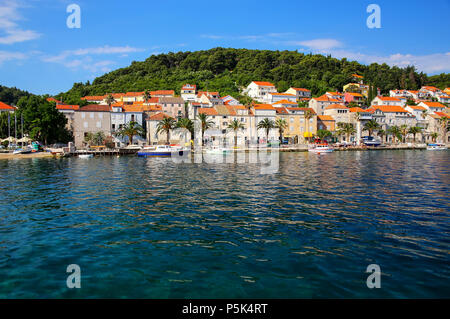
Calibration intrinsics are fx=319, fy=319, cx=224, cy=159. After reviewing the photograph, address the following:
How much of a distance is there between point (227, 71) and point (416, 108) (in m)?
87.8

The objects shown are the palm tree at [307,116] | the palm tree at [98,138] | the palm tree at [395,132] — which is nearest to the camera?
the palm tree at [98,138]

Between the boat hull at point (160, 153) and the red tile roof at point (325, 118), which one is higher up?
the red tile roof at point (325, 118)

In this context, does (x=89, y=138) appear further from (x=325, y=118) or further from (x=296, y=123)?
(x=325, y=118)

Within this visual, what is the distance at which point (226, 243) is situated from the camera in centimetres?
1205

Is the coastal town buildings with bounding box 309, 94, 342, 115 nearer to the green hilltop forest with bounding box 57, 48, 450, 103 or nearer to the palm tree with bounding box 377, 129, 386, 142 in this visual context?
the palm tree with bounding box 377, 129, 386, 142

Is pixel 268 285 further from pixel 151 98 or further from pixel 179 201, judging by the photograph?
pixel 151 98

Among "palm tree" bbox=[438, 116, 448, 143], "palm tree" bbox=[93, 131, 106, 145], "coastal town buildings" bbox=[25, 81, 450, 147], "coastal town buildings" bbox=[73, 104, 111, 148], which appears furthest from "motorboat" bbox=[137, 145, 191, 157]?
"palm tree" bbox=[438, 116, 448, 143]

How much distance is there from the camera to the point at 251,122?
88.1 m

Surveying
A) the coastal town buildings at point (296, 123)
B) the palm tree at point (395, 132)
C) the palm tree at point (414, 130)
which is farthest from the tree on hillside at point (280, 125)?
the palm tree at point (414, 130)

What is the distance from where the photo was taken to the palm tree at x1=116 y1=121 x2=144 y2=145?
79438 millimetres

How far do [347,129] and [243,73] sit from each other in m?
73.6

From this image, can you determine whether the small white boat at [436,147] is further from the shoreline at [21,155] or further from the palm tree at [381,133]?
the shoreline at [21,155]

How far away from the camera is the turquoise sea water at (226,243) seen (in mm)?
8844

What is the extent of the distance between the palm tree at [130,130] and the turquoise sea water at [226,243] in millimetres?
57725
